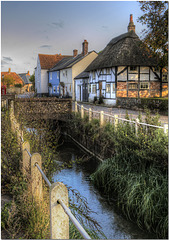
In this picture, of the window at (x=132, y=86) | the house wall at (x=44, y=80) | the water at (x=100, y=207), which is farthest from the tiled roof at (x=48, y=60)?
the water at (x=100, y=207)

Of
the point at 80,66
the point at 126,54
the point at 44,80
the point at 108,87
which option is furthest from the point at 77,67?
the point at 126,54

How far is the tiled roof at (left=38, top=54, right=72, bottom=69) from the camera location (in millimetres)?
46769

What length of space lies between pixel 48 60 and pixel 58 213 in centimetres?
4734

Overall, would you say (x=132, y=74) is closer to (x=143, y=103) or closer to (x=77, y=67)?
(x=143, y=103)

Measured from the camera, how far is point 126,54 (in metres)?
24.7

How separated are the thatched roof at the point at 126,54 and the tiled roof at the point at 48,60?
20878 millimetres

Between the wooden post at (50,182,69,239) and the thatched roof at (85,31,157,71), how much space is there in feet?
73.0

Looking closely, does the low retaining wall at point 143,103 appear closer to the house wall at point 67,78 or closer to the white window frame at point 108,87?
the white window frame at point 108,87

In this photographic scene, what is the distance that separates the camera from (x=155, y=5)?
1909 cm

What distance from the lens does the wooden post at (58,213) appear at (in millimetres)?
2240

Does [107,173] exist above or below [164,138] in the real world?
below

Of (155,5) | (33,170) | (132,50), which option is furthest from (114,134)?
(132,50)

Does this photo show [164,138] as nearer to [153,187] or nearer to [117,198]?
[153,187]

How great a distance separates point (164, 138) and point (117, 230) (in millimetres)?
2386
